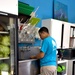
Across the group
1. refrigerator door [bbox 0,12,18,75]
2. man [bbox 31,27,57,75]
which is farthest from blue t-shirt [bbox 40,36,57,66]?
refrigerator door [bbox 0,12,18,75]

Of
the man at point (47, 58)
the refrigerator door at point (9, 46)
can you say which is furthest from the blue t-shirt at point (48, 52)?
the refrigerator door at point (9, 46)

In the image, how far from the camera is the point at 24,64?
2.38 m

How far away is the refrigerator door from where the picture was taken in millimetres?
2171

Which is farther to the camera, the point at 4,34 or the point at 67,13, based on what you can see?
the point at 67,13

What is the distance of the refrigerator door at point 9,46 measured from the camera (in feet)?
7.12

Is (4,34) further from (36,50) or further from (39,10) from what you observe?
(39,10)

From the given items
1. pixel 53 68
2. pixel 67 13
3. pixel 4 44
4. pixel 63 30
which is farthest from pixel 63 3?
pixel 4 44

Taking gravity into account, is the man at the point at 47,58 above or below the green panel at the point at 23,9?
below

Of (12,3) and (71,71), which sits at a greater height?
(12,3)

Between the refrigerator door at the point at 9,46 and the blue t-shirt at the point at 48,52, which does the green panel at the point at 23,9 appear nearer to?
the refrigerator door at the point at 9,46

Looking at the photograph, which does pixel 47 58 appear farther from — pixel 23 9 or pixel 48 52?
pixel 23 9

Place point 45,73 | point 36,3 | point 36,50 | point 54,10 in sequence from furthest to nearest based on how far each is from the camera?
point 54,10, point 36,3, point 36,50, point 45,73

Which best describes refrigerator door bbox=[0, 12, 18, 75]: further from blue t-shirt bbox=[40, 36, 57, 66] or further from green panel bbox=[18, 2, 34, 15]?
blue t-shirt bbox=[40, 36, 57, 66]

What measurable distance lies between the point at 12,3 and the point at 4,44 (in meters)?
0.63
